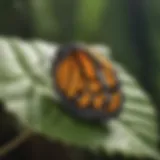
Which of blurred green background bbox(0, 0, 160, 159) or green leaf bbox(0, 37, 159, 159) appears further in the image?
blurred green background bbox(0, 0, 160, 159)

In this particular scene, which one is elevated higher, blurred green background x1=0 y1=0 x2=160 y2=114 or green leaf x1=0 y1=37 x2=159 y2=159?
blurred green background x1=0 y1=0 x2=160 y2=114

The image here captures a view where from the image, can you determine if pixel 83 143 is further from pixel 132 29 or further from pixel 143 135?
pixel 132 29

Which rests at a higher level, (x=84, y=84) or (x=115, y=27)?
(x=115, y=27)

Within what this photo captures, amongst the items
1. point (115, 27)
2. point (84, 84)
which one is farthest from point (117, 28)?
point (84, 84)

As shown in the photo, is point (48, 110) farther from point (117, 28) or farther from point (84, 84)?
point (117, 28)

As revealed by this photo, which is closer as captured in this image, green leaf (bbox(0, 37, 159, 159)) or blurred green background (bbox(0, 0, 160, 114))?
green leaf (bbox(0, 37, 159, 159))

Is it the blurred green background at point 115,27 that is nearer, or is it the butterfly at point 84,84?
the butterfly at point 84,84
